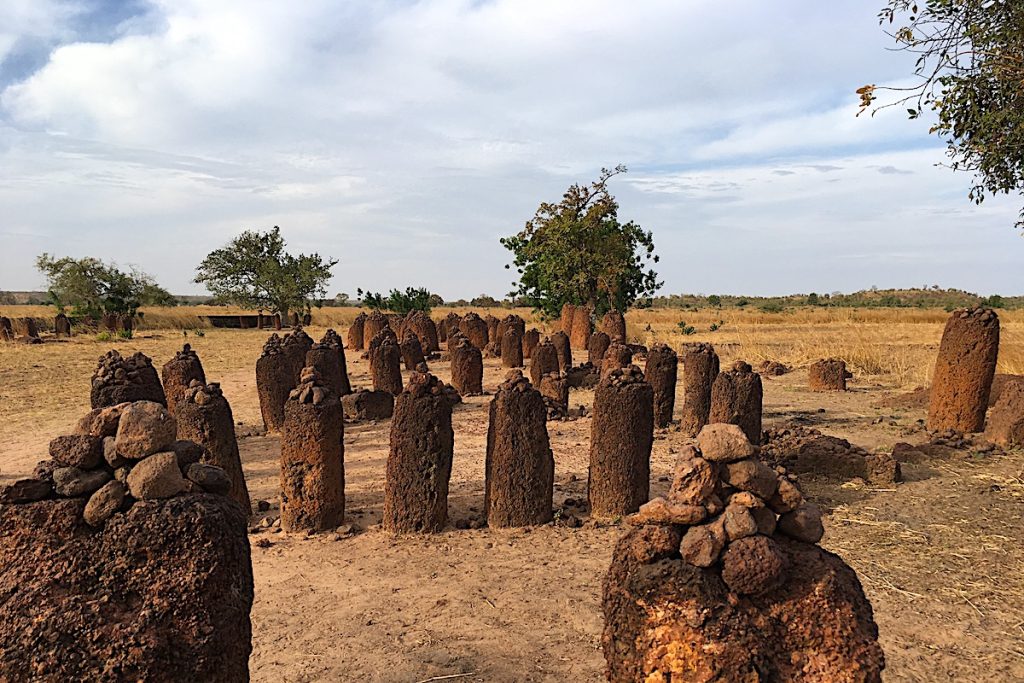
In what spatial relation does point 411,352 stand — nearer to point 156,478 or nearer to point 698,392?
point 698,392

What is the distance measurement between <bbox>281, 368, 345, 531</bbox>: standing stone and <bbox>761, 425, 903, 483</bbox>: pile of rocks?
479 cm

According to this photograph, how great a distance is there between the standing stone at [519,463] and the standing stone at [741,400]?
3.45m

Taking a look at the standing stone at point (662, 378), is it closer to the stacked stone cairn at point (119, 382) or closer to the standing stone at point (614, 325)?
the stacked stone cairn at point (119, 382)

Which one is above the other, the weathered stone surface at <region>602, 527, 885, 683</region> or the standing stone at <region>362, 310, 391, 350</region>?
the standing stone at <region>362, 310, 391, 350</region>

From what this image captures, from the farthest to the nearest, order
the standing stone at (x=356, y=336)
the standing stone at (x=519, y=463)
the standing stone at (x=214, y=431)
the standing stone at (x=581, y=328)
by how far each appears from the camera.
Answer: the standing stone at (x=356, y=336) < the standing stone at (x=581, y=328) < the standing stone at (x=214, y=431) < the standing stone at (x=519, y=463)

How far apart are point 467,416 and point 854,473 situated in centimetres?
650

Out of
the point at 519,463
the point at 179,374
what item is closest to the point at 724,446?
the point at 519,463

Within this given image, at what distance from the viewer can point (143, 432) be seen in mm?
3094

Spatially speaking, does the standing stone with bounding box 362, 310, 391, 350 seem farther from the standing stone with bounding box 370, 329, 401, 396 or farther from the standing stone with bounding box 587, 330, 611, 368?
the standing stone with bounding box 370, 329, 401, 396

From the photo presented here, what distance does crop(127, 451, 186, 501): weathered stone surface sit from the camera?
2.97 meters

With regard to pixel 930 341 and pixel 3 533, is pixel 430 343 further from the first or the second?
pixel 3 533

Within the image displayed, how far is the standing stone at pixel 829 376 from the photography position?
1566 centimetres

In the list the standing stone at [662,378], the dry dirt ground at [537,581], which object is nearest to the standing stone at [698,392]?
the standing stone at [662,378]

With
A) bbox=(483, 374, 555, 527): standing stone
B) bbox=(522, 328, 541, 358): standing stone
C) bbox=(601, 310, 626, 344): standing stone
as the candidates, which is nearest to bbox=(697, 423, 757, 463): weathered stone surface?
bbox=(483, 374, 555, 527): standing stone
